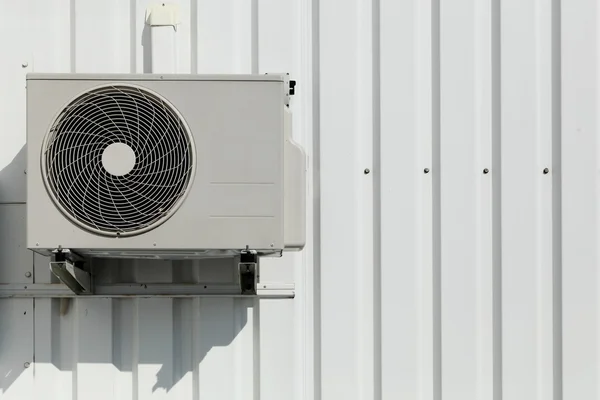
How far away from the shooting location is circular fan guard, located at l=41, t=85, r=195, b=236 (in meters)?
1.82

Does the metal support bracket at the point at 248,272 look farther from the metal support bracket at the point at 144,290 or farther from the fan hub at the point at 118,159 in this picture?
the fan hub at the point at 118,159

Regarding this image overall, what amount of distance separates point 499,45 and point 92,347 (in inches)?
63.1

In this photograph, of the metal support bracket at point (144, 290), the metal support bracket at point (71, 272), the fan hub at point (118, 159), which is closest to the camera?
the fan hub at point (118, 159)

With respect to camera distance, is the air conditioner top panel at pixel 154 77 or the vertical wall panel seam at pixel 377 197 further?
the vertical wall panel seam at pixel 377 197

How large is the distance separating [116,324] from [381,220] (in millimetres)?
903

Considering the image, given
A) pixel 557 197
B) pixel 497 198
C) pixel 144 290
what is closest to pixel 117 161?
pixel 144 290

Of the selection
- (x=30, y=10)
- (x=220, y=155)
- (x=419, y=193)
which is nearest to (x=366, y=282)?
(x=419, y=193)

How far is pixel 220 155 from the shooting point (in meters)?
1.86

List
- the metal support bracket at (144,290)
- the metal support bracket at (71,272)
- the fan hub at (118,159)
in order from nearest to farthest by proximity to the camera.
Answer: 1. the fan hub at (118,159)
2. the metal support bracket at (71,272)
3. the metal support bracket at (144,290)

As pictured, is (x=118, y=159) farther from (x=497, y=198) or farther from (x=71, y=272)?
(x=497, y=198)

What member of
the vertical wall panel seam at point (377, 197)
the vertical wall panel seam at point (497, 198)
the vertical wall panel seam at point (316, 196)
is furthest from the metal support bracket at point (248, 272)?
the vertical wall panel seam at point (497, 198)

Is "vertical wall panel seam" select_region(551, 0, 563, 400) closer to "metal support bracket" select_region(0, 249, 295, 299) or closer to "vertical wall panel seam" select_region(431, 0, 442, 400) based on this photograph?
"vertical wall panel seam" select_region(431, 0, 442, 400)

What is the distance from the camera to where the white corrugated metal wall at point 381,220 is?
7.04 ft

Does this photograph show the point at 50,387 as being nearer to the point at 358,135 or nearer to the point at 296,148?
the point at 296,148
